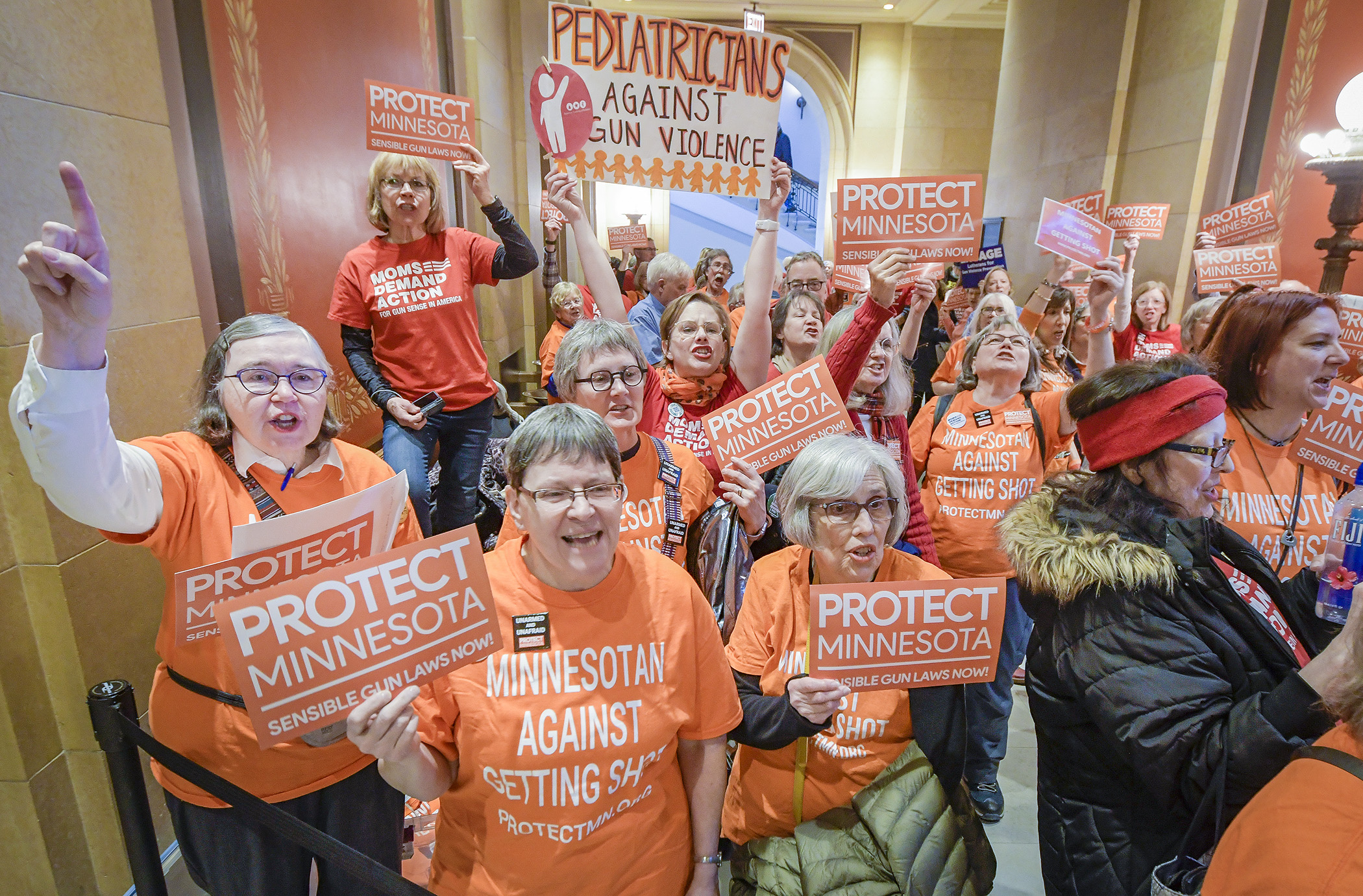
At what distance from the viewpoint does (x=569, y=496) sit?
57.3 inches

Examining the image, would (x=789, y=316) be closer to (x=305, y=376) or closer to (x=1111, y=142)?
(x=305, y=376)

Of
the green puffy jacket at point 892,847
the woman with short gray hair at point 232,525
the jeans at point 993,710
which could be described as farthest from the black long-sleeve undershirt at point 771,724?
the jeans at point 993,710

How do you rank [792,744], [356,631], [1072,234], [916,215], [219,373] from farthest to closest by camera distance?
[1072,234], [916,215], [792,744], [219,373], [356,631]

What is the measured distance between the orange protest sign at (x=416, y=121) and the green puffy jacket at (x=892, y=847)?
3.07 meters

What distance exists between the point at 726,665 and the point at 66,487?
1.31 m

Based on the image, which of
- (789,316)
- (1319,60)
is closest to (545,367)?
(789,316)

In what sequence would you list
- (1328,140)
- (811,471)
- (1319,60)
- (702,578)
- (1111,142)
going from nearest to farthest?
(811,471) → (702,578) → (1328,140) → (1319,60) → (1111,142)

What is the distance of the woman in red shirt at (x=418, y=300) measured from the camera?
3064 mm

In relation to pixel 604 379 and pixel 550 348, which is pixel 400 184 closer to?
pixel 604 379

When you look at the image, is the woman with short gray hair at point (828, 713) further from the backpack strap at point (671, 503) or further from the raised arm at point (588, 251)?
the raised arm at point (588, 251)

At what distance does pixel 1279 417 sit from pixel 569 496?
2.23 meters

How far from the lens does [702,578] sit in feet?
7.04

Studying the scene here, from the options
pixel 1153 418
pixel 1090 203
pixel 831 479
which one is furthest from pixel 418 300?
pixel 1090 203

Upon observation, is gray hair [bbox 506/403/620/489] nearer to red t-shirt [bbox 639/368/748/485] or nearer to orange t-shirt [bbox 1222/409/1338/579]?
red t-shirt [bbox 639/368/748/485]
